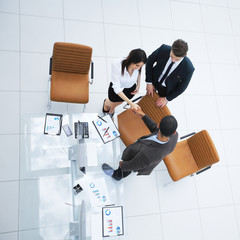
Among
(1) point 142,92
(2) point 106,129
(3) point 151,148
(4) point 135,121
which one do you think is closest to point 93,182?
(2) point 106,129

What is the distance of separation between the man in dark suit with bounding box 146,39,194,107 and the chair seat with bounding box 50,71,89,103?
0.85m

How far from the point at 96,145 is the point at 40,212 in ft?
2.83

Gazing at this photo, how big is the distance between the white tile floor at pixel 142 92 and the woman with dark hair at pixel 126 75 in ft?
2.22

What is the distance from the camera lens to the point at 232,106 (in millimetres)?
4051

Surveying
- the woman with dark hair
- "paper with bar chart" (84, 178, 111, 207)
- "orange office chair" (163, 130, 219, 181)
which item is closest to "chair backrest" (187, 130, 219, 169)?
"orange office chair" (163, 130, 219, 181)

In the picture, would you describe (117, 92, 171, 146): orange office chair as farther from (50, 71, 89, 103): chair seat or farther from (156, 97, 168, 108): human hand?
(50, 71, 89, 103): chair seat

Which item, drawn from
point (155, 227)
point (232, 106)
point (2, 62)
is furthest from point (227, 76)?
point (2, 62)

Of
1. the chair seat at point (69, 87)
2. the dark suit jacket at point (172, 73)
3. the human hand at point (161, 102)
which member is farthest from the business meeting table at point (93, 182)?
the dark suit jacket at point (172, 73)

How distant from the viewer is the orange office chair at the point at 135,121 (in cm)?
291

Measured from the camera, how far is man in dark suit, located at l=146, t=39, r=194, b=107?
2.47m

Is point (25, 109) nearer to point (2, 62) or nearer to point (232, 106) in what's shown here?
point (2, 62)

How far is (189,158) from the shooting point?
308 centimetres

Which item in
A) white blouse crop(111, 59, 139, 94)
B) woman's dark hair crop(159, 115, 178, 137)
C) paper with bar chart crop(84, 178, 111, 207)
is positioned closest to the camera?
woman's dark hair crop(159, 115, 178, 137)

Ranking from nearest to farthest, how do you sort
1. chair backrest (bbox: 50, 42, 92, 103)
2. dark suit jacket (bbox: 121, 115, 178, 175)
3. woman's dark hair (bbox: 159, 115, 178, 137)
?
woman's dark hair (bbox: 159, 115, 178, 137) → dark suit jacket (bbox: 121, 115, 178, 175) → chair backrest (bbox: 50, 42, 92, 103)
